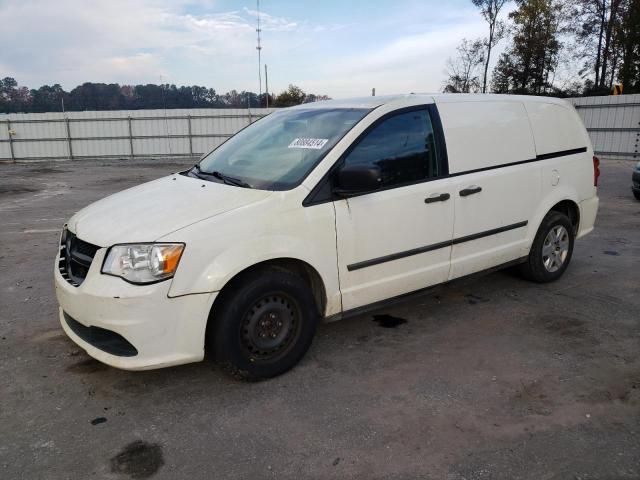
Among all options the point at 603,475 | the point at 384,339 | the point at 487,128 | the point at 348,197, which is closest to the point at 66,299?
the point at 348,197

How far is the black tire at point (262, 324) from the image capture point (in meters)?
3.04

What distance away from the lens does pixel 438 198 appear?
3801 mm

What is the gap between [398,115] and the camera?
12.3 ft

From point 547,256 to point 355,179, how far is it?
2681mm

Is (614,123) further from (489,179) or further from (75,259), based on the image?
(75,259)

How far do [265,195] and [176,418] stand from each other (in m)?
1.42

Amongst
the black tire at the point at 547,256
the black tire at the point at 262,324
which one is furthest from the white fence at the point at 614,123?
the black tire at the point at 262,324

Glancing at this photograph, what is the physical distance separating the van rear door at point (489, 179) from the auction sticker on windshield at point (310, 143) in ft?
3.43

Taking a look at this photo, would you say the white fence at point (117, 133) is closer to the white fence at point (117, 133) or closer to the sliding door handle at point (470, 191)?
the white fence at point (117, 133)

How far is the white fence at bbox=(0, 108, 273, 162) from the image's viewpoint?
2400cm

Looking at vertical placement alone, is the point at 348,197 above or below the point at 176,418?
above

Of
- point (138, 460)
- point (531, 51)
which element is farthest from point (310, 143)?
point (531, 51)

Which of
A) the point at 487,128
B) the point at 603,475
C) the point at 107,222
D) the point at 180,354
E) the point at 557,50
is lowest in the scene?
the point at 603,475

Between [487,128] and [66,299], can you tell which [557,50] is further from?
[66,299]
